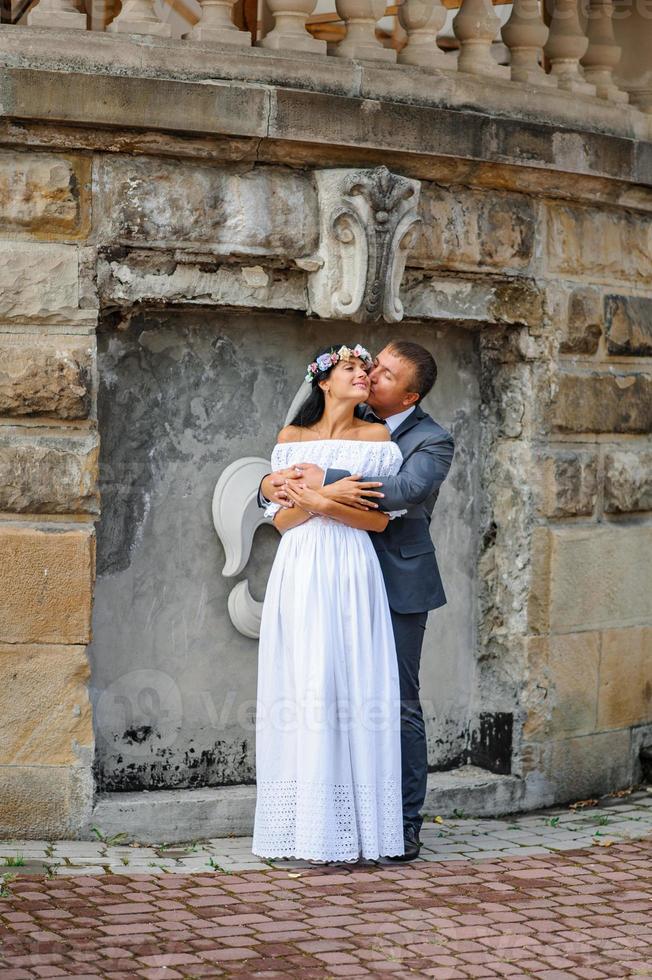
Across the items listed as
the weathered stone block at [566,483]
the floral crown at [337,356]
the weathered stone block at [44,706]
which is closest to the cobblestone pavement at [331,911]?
the weathered stone block at [44,706]

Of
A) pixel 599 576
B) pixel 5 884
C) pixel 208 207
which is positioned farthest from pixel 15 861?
pixel 599 576

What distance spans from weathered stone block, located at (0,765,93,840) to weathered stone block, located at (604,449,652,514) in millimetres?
2591

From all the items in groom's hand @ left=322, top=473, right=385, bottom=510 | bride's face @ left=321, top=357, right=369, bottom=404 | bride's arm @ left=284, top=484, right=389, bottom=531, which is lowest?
bride's arm @ left=284, top=484, right=389, bottom=531

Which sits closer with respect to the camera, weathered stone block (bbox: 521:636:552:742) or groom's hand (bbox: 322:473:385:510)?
groom's hand (bbox: 322:473:385:510)

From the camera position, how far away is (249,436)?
6.07 meters

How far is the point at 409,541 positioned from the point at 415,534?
39 millimetres

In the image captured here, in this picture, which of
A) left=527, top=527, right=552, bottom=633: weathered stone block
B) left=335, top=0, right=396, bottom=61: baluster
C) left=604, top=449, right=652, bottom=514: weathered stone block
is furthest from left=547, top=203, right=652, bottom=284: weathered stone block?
left=527, top=527, right=552, bottom=633: weathered stone block

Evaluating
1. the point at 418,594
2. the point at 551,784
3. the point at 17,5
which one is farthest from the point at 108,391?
the point at 551,784

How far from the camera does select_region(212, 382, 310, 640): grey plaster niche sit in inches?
235

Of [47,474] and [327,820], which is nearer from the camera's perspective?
[327,820]

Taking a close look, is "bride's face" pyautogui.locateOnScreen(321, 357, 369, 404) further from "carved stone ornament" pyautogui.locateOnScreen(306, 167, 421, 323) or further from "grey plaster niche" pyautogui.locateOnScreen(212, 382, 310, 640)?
"grey plaster niche" pyautogui.locateOnScreen(212, 382, 310, 640)

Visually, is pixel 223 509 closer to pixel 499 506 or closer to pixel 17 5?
pixel 499 506

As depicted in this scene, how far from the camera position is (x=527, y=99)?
244 inches

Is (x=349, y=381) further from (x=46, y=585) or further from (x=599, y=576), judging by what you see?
(x=599, y=576)
